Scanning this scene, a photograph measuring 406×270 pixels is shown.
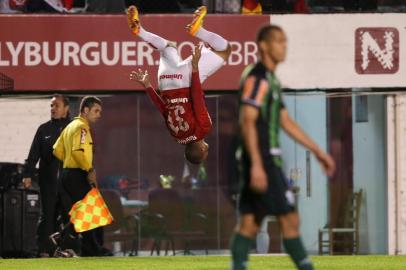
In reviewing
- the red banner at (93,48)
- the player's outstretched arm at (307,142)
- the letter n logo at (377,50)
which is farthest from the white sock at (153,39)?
the player's outstretched arm at (307,142)

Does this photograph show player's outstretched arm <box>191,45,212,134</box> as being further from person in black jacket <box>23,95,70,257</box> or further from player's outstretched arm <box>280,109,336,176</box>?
player's outstretched arm <box>280,109,336,176</box>

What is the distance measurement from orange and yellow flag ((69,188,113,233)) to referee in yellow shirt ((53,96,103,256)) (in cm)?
15

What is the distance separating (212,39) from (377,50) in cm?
524

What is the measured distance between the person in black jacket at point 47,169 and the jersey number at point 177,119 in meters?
2.16

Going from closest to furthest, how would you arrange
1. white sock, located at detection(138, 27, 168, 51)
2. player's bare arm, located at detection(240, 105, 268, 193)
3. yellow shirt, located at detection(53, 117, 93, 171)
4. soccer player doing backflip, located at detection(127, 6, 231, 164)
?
1. player's bare arm, located at detection(240, 105, 268, 193)
2. white sock, located at detection(138, 27, 168, 51)
3. soccer player doing backflip, located at detection(127, 6, 231, 164)
4. yellow shirt, located at detection(53, 117, 93, 171)

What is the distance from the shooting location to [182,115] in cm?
1552

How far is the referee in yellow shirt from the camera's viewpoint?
16062 millimetres

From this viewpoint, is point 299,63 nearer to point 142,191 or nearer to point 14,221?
point 142,191

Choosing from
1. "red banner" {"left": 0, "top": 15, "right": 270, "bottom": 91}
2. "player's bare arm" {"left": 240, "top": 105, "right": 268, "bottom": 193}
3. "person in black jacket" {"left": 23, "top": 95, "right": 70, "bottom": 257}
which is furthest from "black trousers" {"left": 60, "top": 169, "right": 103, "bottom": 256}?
"player's bare arm" {"left": 240, "top": 105, "right": 268, "bottom": 193}

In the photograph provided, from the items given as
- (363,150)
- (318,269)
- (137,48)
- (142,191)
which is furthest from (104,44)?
(318,269)

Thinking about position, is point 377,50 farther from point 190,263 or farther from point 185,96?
point 190,263

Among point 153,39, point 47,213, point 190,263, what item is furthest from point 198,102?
point 47,213

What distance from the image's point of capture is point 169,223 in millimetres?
20234

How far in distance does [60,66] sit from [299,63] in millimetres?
3612
